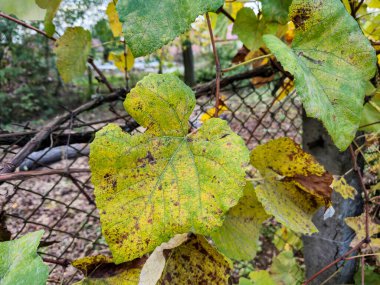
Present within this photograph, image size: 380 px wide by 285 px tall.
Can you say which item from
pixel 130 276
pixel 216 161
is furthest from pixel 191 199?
pixel 130 276

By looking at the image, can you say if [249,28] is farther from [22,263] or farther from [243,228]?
[22,263]

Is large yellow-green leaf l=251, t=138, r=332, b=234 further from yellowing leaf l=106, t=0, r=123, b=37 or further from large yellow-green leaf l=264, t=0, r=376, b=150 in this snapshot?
yellowing leaf l=106, t=0, r=123, b=37

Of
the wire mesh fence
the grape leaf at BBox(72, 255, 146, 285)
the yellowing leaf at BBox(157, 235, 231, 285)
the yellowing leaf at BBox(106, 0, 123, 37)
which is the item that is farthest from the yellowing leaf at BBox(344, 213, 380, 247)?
the yellowing leaf at BBox(106, 0, 123, 37)

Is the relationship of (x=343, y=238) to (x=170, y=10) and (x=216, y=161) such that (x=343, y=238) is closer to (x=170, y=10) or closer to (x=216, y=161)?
(x=216, y=161)

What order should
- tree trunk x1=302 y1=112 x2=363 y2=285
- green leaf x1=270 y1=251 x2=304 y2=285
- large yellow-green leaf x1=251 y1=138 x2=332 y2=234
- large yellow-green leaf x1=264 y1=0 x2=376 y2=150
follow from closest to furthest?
1. large yellow-green leaf x1=264 y1=0 x2=376 y2=150
2. large yellow-green leaf x1=251 y1=138 x2=332 y2=234
3. tree trunk x1=302 y1=112 x2=363 y2=285
4. green leaf x1=270 y1=251 x2=304 y2=285

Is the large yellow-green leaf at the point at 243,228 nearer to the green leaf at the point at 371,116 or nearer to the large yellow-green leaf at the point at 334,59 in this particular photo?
the large yellow-green leaf at the point at 334,59

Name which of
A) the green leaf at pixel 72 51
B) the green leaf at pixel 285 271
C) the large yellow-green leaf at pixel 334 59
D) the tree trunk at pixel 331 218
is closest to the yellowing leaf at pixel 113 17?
the green leaf at pixel 72 51
